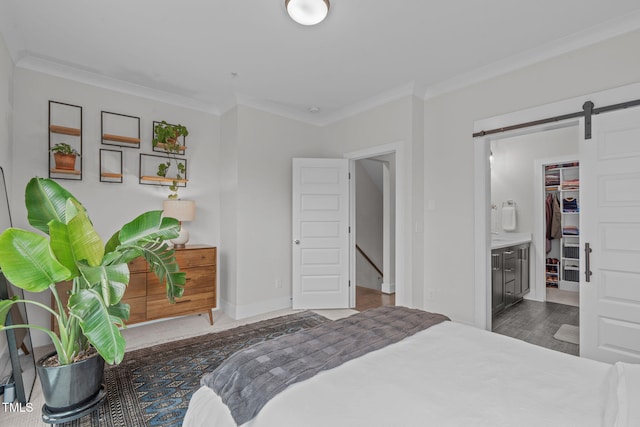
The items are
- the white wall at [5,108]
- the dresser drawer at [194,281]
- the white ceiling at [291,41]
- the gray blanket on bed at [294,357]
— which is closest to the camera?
the gray blanket on bed at [294,357]

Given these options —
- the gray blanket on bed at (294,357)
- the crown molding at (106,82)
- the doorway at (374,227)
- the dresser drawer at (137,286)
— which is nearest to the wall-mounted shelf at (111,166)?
the crown molding at (106,82)

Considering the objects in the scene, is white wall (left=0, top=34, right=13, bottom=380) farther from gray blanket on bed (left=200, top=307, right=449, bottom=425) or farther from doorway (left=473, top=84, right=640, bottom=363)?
doorway (left=473, top=84, right=640, bottom=363)

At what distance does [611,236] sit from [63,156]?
471 centimetres

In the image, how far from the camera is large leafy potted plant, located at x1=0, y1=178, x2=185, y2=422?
5.28 feet

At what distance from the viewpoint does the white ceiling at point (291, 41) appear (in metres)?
2.29

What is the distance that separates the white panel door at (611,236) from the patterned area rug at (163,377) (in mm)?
2603

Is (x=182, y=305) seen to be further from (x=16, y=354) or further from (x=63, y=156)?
(x=63, y=156)

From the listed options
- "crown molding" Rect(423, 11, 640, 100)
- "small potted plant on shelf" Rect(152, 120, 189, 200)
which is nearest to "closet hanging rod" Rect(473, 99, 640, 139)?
"crown molding" Rect(423, 11, 640, 100)

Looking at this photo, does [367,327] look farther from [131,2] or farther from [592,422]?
[131,2]

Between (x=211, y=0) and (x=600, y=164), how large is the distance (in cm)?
312

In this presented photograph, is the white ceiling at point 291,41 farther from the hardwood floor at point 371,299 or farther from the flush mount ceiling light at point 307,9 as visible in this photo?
the hardwood floor at point 371,299

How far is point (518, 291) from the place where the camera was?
14.3 ft

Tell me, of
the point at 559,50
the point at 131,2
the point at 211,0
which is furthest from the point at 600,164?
the point at 131,2

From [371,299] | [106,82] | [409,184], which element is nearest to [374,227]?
[371,299]
